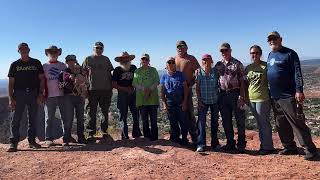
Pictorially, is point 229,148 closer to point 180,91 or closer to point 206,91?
point 206,91

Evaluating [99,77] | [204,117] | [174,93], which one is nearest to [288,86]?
[204,117]

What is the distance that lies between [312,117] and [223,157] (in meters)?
19.9

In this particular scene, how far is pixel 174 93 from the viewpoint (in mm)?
8883

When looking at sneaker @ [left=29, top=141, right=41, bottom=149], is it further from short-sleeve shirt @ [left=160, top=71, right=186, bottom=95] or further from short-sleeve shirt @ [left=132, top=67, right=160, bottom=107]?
short-sleeve shirt @ [left=160, top=71, right=186, bottom=95]

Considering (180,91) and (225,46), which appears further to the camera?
(180,91)

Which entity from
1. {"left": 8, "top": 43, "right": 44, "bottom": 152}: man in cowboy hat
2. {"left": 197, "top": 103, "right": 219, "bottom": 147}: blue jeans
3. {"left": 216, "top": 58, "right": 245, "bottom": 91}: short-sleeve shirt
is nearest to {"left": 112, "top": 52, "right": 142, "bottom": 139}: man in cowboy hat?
{"left": 8, "top": 43, "right": 44, "bottom": 152}: man in cowboy hat

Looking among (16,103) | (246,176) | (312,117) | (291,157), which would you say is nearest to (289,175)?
(246,176)

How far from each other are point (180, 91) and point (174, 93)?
134mm

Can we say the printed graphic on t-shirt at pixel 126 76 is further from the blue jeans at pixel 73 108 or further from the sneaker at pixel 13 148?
the sneaker at pixel 13 148

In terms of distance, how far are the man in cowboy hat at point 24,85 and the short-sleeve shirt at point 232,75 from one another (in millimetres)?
4052

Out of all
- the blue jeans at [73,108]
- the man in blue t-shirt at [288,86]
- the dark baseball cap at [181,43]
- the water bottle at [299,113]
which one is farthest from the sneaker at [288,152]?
the blue jeans at [73,108]

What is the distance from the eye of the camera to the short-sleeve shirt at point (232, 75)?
8391 mm

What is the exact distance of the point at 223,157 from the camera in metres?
8.18

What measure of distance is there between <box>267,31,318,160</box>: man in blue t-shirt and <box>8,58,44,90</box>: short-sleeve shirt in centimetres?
506
